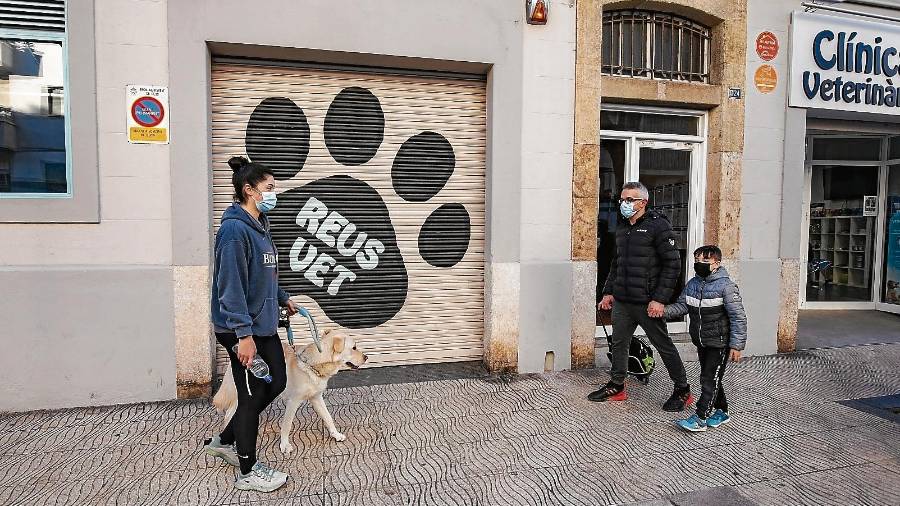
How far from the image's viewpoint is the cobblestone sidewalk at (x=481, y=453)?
133 inches

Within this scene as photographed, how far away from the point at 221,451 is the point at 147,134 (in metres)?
2.81

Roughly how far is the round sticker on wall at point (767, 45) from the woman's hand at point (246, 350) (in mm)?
6431

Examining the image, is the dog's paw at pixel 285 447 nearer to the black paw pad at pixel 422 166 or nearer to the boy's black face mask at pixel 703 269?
the black paw pad at pixel 422 166

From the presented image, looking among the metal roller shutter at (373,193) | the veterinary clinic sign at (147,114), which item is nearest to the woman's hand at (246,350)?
the metal roller shutter at (373,193)

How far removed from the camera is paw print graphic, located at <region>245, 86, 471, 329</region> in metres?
5.31

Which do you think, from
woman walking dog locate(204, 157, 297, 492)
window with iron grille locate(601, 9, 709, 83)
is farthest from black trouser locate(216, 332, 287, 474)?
window with iron grille locate(601, 9, 709, 83)

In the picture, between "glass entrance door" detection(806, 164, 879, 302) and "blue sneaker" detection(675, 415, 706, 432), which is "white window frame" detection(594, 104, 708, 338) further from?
"glass entrance door" detection(806, 164, 879, 302)

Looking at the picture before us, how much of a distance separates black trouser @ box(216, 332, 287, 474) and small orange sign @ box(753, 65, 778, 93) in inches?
242

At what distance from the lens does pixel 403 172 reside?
5.68m

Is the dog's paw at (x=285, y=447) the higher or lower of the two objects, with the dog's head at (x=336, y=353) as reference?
lower

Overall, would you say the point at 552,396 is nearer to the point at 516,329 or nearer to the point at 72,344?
the point at 516,329

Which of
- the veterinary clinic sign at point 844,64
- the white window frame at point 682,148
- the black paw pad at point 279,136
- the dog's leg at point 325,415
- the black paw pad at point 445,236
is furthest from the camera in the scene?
the veterinary clinic sign at point 844,64

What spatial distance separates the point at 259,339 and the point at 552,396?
2.89m

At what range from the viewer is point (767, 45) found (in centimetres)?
638
